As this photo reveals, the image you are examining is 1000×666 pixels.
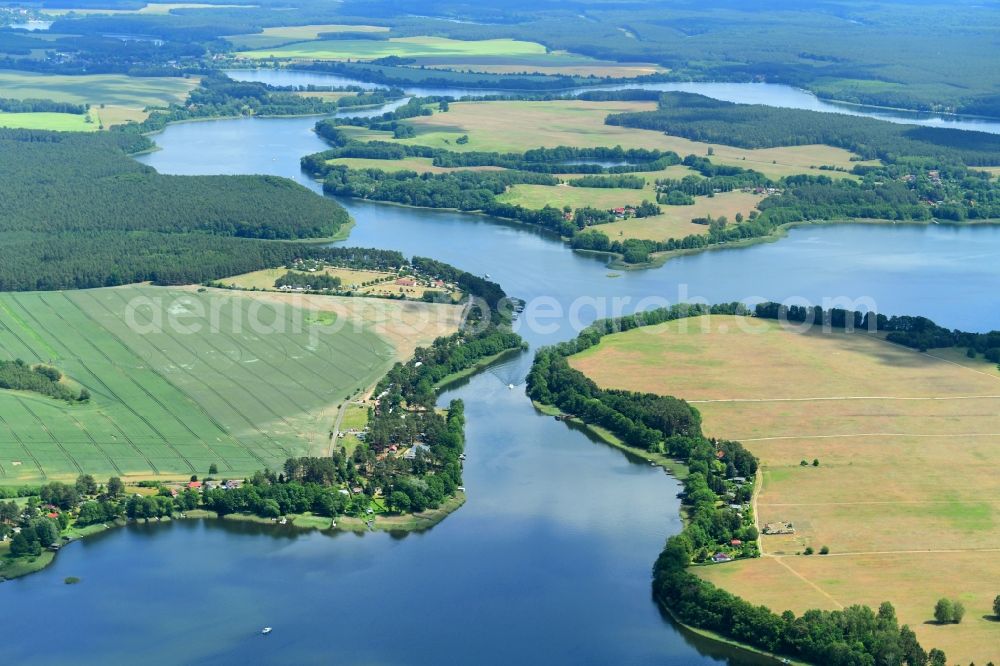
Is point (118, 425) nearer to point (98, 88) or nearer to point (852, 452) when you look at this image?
point (852, 452)

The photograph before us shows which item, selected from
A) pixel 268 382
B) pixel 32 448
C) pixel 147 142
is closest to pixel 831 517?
pixel 268 382

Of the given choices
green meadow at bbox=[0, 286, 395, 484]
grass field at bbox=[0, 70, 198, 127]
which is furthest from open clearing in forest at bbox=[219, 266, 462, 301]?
grass field at bbox=[0, 70, 198, 127]

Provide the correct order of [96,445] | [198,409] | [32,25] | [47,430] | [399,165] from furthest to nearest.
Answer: [32,25], [399,165], [198,409], [47,430], [96,445]

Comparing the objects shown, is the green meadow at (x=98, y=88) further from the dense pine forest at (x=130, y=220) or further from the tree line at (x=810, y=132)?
the tree line at (x=810, y=132)

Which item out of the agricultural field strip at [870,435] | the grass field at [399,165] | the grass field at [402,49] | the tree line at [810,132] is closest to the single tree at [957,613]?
the agricultural field strip at [870,435]

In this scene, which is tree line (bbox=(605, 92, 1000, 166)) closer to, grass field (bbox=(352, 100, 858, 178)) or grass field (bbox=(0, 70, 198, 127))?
grass field (bbox=(352, 100, 858, 178))

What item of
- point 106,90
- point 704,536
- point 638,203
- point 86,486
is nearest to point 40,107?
point 106,90

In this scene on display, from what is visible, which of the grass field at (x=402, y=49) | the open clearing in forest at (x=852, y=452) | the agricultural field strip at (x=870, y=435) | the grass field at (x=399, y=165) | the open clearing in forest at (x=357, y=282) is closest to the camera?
the open clearing in forest at (x=852, y=452)

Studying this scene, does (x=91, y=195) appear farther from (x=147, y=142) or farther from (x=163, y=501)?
(x=163, y=501)
